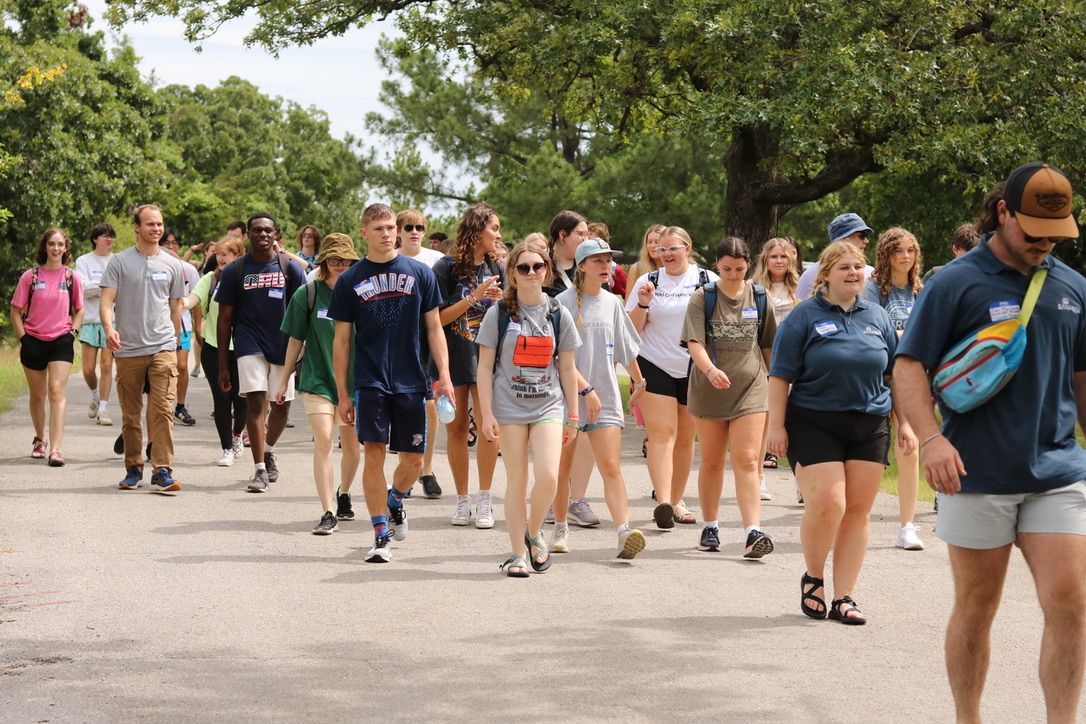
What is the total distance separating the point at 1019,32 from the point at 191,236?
50114 millimetres

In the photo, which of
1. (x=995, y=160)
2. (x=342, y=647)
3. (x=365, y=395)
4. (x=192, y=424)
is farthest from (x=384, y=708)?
(x=995, y=160)

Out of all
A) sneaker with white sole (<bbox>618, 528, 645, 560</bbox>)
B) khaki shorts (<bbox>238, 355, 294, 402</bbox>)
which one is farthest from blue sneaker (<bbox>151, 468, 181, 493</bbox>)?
sneaker with white sole (<bbox>618, 528, 645, 560</bbox>)

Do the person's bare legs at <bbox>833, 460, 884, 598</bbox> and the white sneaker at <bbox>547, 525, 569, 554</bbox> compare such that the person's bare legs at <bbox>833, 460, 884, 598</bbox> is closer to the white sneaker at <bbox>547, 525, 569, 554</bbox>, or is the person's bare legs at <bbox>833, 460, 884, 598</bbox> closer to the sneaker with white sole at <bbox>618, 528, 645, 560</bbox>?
the sneaker with white sole at <bbox>618, 528, 645, 560</bbox>

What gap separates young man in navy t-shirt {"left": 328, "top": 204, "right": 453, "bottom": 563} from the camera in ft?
28.7

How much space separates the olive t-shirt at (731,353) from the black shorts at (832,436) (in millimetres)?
1659

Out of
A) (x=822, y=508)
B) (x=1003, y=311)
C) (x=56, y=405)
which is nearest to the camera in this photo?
(x=1003, y=311)

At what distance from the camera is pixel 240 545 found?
9266 millimetres

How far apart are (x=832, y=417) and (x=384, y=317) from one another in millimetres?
2737

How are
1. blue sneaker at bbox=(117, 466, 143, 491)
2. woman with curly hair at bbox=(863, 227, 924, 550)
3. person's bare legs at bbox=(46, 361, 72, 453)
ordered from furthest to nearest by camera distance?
1. person's bare legs at bbox=(46, 361, 72, 453)
2. blue sneaker at bbox=(117, 466, 143, 491)
3. woman with curly hair at bbox=(863, 227, 924, 550)

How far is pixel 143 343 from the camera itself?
11.5 m

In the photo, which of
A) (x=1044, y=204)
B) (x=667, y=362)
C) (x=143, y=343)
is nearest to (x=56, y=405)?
(x=143, y=343)

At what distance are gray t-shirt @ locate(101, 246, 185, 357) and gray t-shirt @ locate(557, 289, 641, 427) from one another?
383cm

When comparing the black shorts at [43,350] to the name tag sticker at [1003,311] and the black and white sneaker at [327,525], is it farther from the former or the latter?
the name tag sticker at [1003,311]

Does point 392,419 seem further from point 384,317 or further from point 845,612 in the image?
point 845,612
